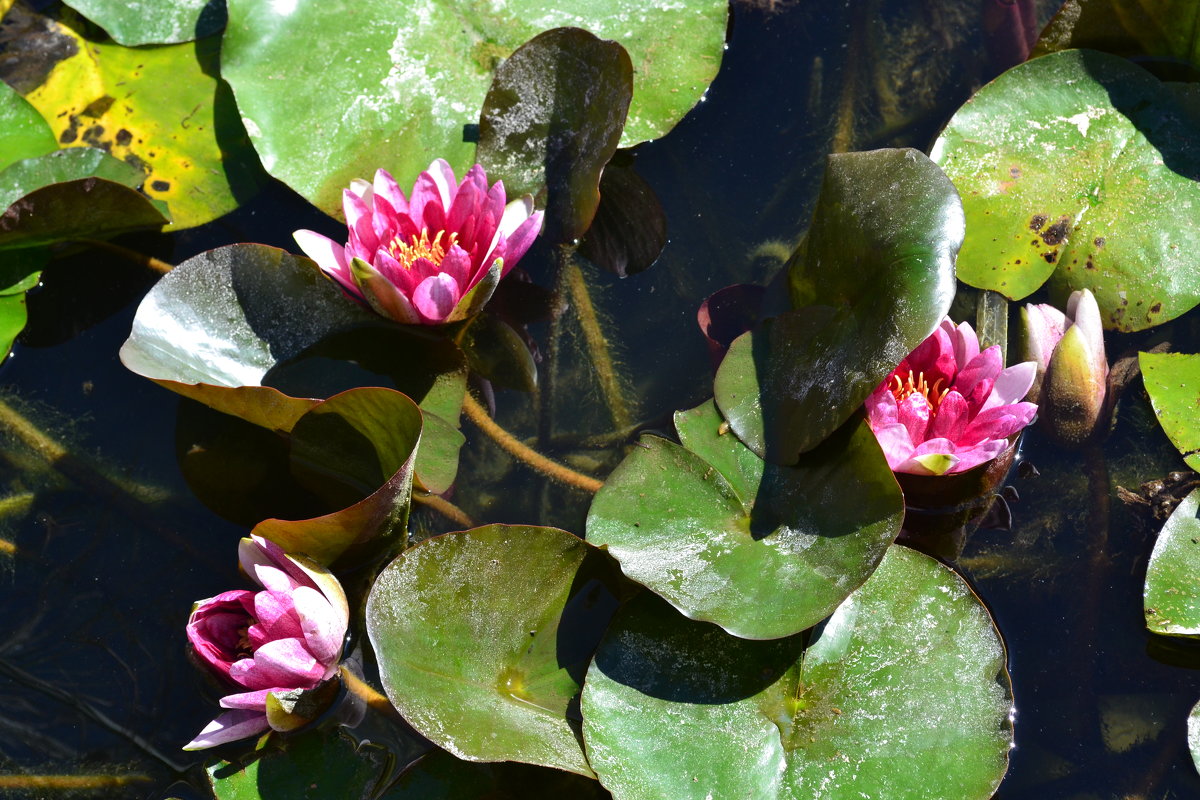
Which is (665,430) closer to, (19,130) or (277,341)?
(277,341)

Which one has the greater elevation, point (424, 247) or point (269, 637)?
point (424, 247)

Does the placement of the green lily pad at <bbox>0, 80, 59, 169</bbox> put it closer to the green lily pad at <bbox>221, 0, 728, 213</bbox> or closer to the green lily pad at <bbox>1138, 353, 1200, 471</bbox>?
the green lily pad at <bbox>221, 0, 728, 213</bbox>

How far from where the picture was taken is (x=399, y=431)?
2219mm

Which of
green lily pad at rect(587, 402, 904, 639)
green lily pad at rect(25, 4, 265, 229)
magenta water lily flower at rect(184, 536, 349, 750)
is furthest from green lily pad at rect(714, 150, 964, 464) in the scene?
green lily pad at rect(25, 4, 265, 229)

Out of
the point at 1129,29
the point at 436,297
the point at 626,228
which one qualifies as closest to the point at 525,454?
the point at 436,297

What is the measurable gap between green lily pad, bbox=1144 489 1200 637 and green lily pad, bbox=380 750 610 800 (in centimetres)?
148

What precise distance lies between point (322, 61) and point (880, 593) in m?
2.36

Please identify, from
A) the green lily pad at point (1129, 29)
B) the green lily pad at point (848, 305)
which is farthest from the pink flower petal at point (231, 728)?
the green lily pad at point (1129, 29)

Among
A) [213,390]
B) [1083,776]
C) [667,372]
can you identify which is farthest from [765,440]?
[213,390]

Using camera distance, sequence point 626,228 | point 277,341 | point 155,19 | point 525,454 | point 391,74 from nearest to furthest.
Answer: point 277,341 → point 525,454 → point 391,74 → point 626,228 → point 155,19

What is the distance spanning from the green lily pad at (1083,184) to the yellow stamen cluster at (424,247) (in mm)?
1555

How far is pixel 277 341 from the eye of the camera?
8.49 ft

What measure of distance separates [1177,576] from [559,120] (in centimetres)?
215

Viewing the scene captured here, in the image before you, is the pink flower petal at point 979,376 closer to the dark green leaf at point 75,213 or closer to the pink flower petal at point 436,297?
the pink flower petal at point 436,297
